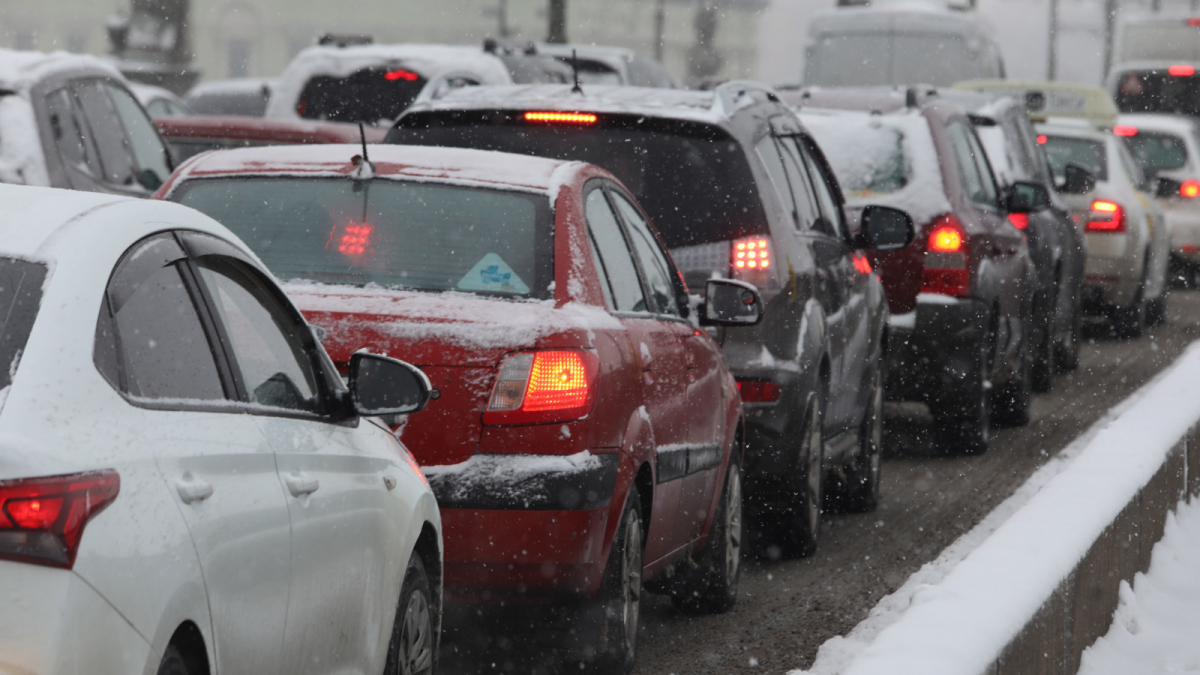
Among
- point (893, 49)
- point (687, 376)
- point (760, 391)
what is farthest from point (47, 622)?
point (893, 49)

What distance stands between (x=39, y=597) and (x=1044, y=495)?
3.50 metres

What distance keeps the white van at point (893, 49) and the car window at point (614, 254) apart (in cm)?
2300

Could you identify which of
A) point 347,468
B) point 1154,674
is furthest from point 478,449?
point 1154,674

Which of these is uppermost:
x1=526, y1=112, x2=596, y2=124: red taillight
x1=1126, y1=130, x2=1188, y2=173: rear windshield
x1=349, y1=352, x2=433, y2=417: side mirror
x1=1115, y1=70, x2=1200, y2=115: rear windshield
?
x1=526, y1=112, x2=596, y2=124: red taillight

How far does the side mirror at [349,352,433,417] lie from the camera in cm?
429

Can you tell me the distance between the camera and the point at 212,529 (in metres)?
3.31

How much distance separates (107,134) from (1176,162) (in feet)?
58.2

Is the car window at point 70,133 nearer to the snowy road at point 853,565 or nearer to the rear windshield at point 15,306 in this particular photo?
the snowy road at point 853,565

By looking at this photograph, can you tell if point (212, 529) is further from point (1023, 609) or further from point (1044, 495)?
point (1044, 495)

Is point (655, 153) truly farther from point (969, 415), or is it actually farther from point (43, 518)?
point (43, 518)

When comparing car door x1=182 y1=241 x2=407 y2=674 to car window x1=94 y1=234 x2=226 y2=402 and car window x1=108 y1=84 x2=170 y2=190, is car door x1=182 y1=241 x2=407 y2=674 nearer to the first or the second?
car window x1=94 y1=234 x2=226 y2=402

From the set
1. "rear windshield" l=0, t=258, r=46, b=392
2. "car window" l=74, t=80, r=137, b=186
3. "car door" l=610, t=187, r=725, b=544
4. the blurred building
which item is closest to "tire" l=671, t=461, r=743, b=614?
"car door" l=610, t=187, r=725, b=544

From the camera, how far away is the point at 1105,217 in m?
18.7

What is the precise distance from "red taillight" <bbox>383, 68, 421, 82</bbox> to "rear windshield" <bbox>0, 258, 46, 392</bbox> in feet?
42.4
